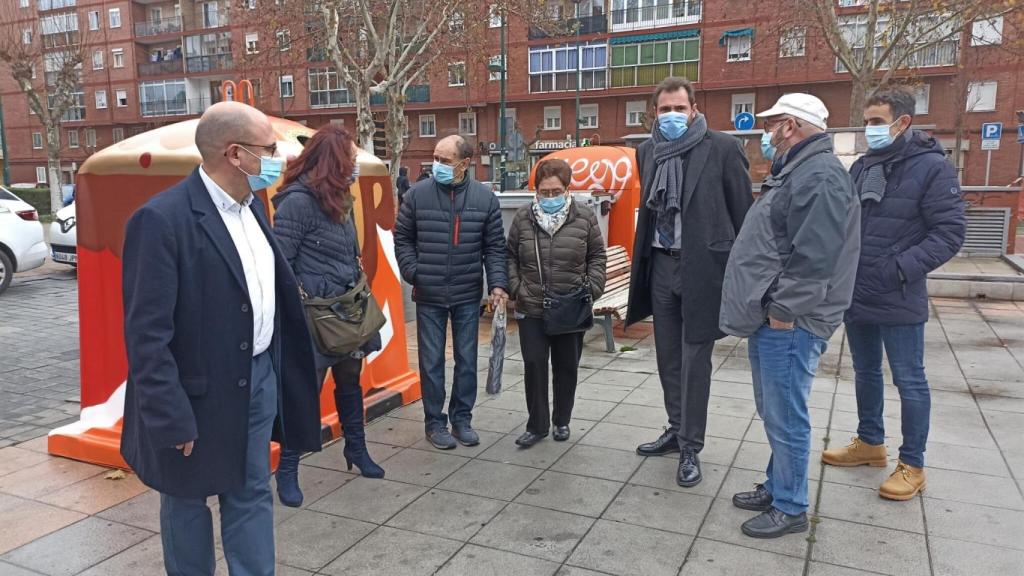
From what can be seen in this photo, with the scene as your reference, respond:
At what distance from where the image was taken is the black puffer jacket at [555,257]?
439 centimetres

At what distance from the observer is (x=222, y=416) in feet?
8.02

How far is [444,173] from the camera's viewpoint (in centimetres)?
438

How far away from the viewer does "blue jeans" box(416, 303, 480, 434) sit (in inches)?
181

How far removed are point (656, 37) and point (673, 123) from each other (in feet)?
117

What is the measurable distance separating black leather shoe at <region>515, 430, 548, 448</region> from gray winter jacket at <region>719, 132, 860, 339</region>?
5.23 feet

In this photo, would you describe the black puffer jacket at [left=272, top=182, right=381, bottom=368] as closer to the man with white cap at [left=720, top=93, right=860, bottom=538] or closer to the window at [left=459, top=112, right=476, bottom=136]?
the man with white cap at [left=720, top=93, right=860, bottom=538]

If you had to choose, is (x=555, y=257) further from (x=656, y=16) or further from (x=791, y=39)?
(x=656, y=16)

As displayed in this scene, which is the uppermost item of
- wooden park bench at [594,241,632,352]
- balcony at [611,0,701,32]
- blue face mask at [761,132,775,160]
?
balcony at [611,0,701,32]

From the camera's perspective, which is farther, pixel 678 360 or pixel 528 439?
pixel 528 439

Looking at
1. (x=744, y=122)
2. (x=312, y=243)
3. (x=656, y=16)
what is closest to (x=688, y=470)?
(x=312, y=243)

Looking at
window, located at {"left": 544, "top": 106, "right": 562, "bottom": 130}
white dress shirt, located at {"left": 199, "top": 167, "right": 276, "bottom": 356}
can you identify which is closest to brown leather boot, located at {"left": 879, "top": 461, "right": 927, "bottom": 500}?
white dress shirt, located at {"left": 199, "top": 167, "right": 276, "bottom": 356}

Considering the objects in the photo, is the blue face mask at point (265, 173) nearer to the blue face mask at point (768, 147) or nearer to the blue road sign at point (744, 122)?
the blue face mask at point (768, 147)

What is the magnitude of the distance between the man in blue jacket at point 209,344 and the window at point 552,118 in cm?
3808

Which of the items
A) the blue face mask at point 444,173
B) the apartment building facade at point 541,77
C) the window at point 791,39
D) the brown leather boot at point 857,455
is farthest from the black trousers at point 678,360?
the apartment building facade at point 541,77
